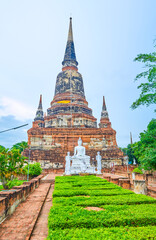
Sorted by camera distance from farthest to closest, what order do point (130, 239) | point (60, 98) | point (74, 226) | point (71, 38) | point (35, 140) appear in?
point (71, 38)
point (60, 98)
point (35, 140)
point (74, 226)
point (130, 239)

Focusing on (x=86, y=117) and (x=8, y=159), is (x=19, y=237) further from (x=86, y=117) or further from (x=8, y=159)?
(x=86, y=117)

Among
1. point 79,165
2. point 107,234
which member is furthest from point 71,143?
point 107,234

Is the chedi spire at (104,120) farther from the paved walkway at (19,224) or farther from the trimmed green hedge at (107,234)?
the trimmed green hedge at (107,234)

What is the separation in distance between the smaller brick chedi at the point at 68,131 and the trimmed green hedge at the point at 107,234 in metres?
19.2

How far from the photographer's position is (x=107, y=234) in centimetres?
321

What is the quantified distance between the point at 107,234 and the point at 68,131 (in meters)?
26.1

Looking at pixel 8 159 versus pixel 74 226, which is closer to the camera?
pixel 74 226

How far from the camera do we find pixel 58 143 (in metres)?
28.6

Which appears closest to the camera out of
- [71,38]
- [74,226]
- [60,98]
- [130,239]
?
[130,239]

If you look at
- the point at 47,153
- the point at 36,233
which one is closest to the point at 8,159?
the point at 36,233

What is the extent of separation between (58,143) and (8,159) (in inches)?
648

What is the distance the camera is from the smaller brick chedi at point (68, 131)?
85.7 feet

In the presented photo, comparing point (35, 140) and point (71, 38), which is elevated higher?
point (71, 38)

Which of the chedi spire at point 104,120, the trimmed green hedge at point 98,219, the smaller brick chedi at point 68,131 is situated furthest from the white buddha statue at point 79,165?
the chedi spire at point 104,120
